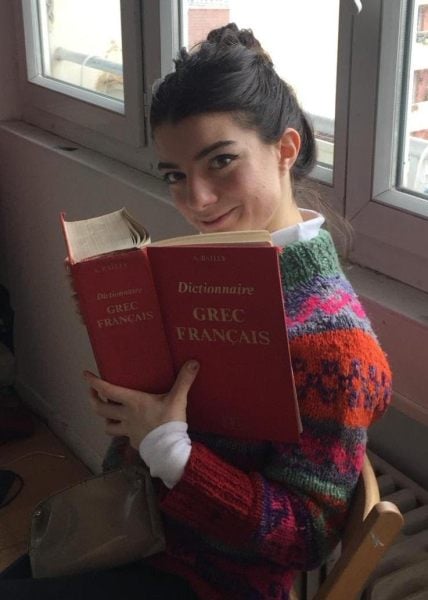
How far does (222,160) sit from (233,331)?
0.22 metres

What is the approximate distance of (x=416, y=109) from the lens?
1207 mm

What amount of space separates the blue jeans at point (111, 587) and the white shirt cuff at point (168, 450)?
0.18m

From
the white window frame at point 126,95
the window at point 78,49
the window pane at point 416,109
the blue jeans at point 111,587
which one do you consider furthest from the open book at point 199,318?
the window at point 78,49

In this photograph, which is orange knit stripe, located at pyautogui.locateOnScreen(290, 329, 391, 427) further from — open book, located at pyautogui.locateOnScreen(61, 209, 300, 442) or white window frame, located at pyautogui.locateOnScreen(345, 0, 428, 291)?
white window frame, located at pyautogui.locateOnScreen(345, 0, 428, 291)

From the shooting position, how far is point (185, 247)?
800 millimetres

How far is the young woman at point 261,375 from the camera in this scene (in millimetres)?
844

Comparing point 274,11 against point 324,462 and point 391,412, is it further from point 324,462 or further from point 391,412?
point 324,462

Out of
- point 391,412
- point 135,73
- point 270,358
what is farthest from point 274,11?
point 270,358

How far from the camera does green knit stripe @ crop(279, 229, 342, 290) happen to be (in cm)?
91

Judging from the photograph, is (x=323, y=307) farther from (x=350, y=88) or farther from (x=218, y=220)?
(x=350, y=88)

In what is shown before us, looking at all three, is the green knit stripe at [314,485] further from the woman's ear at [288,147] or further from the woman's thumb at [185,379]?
the woman's ear at [288,147]

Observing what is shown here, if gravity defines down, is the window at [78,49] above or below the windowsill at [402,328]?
above

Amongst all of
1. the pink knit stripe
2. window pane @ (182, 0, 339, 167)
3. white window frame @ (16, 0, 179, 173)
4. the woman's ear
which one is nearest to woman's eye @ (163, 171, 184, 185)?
the woman's ear

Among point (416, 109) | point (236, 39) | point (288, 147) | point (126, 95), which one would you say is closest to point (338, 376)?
point (288, 147)
